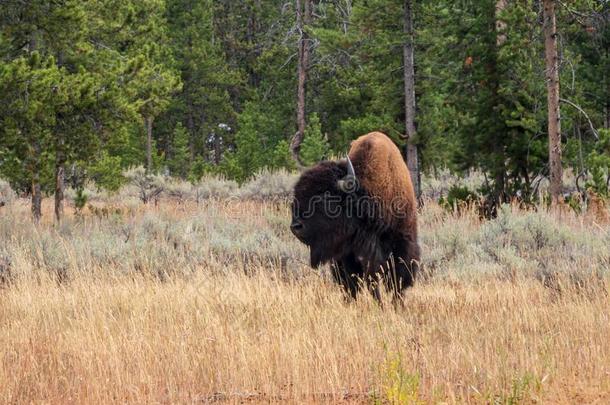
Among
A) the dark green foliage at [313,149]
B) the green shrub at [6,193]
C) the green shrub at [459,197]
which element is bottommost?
the green shrub at [6,193]

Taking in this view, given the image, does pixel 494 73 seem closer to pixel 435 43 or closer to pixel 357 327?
pixel 435 43

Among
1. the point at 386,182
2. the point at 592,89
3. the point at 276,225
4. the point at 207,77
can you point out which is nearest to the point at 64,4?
the point at 276,225

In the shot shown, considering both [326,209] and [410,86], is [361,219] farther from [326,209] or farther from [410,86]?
[410,86]

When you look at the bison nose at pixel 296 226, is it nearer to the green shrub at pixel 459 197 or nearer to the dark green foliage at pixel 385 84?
the dark green foliage at pixel 385 84

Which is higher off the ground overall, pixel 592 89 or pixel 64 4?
pixel 64 4

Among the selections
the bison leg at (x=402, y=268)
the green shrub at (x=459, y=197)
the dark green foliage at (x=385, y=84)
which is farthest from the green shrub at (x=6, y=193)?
the bison leg at (x=402, y=268)

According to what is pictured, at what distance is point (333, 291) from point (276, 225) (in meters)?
5.56

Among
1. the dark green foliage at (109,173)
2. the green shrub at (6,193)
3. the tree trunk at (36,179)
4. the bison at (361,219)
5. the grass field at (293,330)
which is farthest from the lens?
the green shrub at (6,193)

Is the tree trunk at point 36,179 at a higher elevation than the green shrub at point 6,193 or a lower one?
A: higher

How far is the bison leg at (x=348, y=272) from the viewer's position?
720cm

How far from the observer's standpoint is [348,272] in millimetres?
7273

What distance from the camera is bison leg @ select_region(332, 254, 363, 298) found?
7.20 m

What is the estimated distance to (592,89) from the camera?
76.4 feet

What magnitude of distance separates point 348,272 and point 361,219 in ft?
1.95
